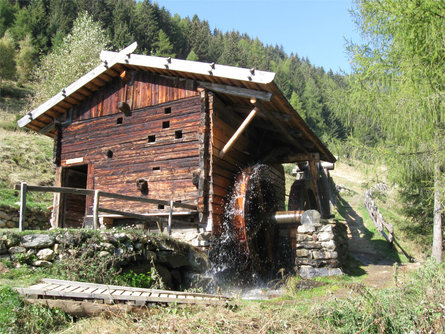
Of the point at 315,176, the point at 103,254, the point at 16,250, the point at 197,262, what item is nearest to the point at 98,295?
the point at 103,254

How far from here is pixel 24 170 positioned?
16.5m

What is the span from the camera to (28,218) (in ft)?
41.1

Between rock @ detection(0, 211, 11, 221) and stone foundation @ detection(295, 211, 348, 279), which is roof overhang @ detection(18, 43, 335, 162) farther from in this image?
rock @ detection(0, 211, 11, 221)

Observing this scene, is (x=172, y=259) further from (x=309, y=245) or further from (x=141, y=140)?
(x=141, y=140)

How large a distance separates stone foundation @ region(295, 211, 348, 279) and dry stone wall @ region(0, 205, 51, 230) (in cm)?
911

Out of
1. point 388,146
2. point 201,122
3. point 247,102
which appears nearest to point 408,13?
point 388,146

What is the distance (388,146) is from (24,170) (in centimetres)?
1535

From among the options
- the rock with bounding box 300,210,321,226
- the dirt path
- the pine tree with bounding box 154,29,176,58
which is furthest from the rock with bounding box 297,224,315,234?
the pine tree with bounding box 154,29,176,58

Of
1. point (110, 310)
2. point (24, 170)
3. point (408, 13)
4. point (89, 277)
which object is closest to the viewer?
point (110, 310)

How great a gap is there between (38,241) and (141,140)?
4.84m

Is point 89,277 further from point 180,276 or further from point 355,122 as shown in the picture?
point 355,122

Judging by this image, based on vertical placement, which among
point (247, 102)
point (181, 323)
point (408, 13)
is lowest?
point (181, 323)

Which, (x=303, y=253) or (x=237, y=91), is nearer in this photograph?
(x=303, y=253)

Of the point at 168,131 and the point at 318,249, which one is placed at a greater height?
the point at 168,131
